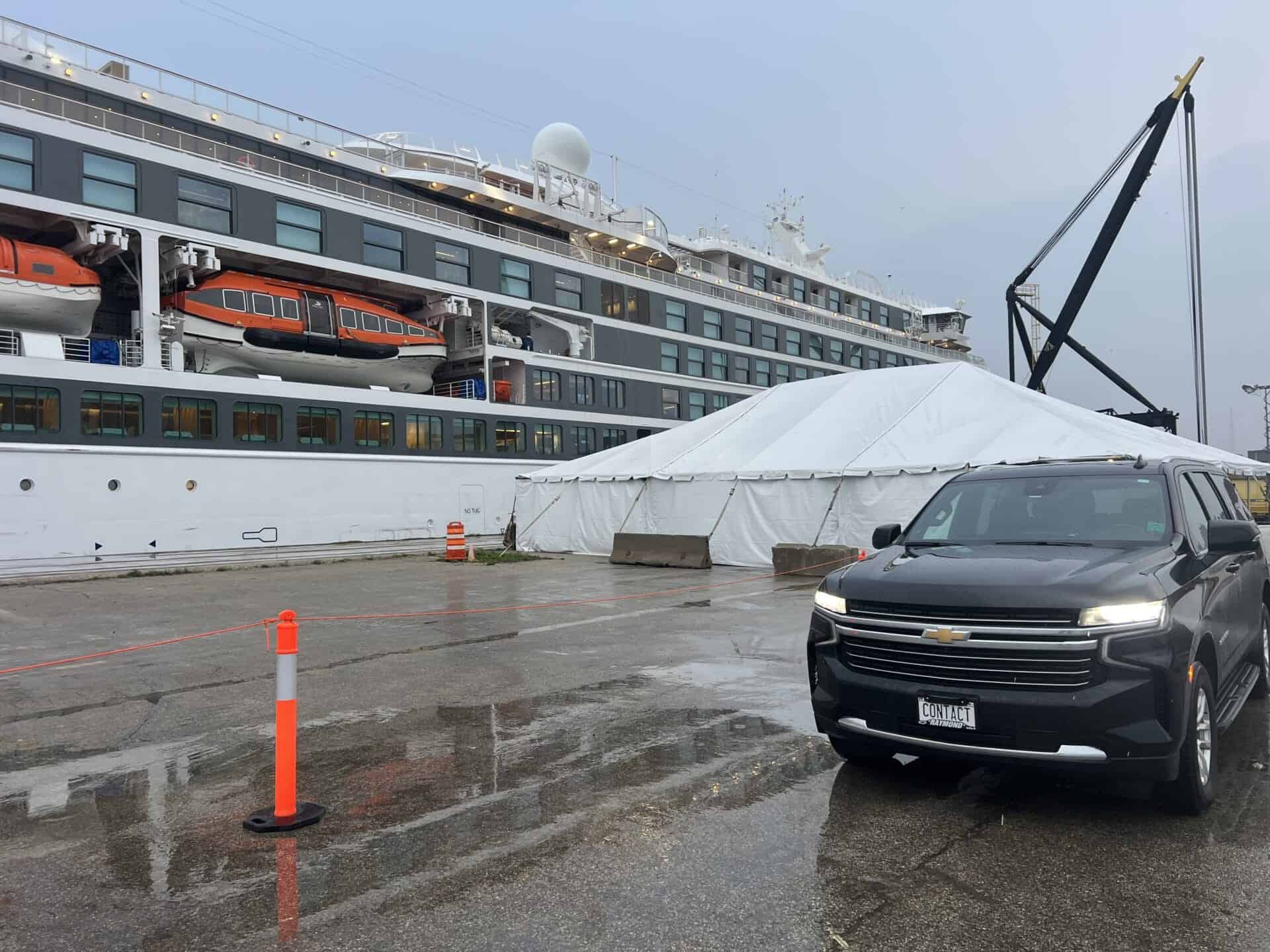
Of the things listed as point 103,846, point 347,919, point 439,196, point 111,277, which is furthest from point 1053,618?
point 439,196

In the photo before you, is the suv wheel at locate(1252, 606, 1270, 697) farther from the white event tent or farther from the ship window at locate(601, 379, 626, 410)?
the ship window at locate(601, 379, 626, 410)

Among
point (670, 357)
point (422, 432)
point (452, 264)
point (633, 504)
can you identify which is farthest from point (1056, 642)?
point (670, 357)

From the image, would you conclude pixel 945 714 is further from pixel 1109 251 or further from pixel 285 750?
pixel 1109 251

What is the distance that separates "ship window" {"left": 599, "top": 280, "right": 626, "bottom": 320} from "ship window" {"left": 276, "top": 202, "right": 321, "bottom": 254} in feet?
44.4

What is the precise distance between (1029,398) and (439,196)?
25329mm

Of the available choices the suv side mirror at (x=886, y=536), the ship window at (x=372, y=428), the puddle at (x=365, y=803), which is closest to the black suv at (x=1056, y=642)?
the suv side mirror at (x=886, y=536)

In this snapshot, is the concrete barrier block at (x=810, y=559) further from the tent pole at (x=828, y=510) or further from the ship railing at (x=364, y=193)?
the ship railing at (x=364, y=193)

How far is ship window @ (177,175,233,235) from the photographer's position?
2539 cm

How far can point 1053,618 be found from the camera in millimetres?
4059

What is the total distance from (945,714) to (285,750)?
130 inches

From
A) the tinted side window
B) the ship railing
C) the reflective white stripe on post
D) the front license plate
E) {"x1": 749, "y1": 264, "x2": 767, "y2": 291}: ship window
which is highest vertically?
{"x1": 749, "y1": 264, "x2": 767, "y2": 291}: ship window

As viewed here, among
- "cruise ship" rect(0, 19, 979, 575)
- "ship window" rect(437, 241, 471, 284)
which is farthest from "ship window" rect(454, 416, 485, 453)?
"ship window" rect(437, 241, 471, 284)

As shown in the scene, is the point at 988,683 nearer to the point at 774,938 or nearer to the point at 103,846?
the point at 774,938

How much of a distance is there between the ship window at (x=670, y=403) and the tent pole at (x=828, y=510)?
23.0 metres
